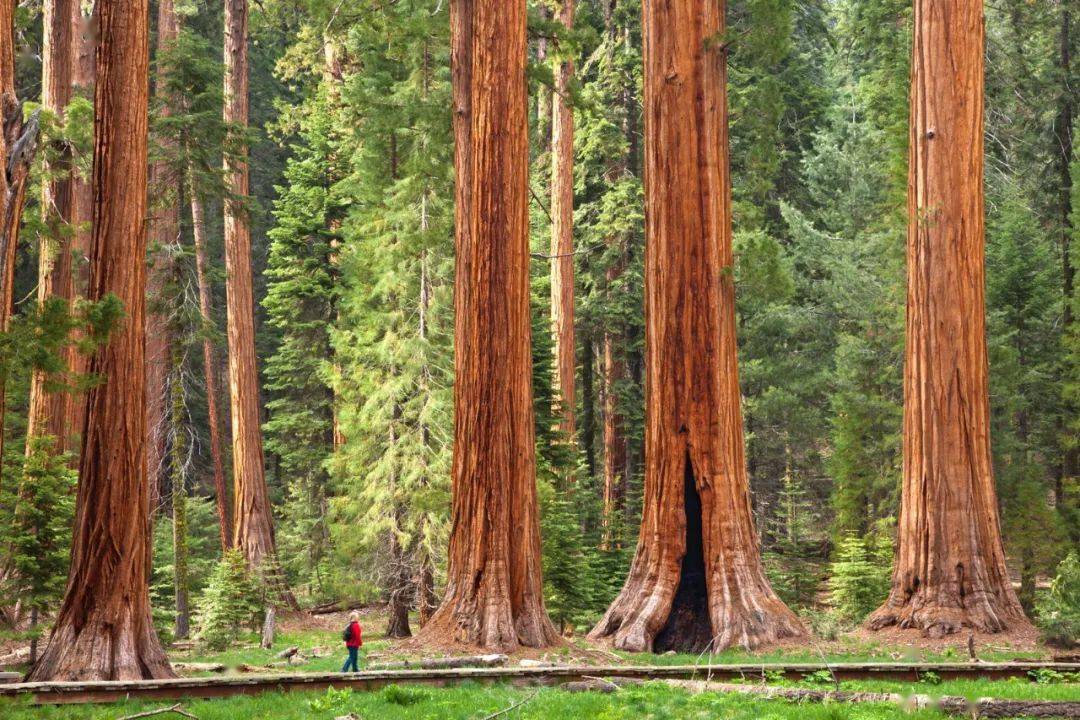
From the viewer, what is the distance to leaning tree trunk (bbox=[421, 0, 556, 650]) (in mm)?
15094

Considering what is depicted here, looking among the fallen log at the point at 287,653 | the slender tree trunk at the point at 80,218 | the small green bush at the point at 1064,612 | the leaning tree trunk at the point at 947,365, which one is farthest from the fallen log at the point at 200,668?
the small green bush at the point at 1064,612

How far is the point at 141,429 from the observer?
12812 millimetres

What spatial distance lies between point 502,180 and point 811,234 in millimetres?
20683

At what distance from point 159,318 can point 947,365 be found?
620 inches

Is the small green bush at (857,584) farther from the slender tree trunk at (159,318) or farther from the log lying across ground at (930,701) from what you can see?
the slender tree trunk at (159,318)

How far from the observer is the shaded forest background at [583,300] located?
70.8 feet

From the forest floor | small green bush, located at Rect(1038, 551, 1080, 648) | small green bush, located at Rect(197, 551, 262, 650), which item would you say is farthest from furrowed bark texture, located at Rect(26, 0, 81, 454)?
small green bush, located at Rect(1038, 551, 1080, 648)

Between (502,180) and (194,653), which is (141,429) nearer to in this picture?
(502,180)

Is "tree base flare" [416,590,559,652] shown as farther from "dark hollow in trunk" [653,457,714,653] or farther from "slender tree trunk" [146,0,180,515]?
"slender tree trunk" [146,0,180,515]

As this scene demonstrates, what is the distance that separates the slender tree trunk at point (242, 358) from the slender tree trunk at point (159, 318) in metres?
1.54

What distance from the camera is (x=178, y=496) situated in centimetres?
2212

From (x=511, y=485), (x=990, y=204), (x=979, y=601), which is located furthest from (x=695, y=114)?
(x=990, y=204)

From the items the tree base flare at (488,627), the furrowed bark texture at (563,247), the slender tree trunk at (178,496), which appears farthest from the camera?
Answer: the furrowed bark texture at (563,247)

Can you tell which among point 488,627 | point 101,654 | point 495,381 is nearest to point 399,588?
point 488,627
